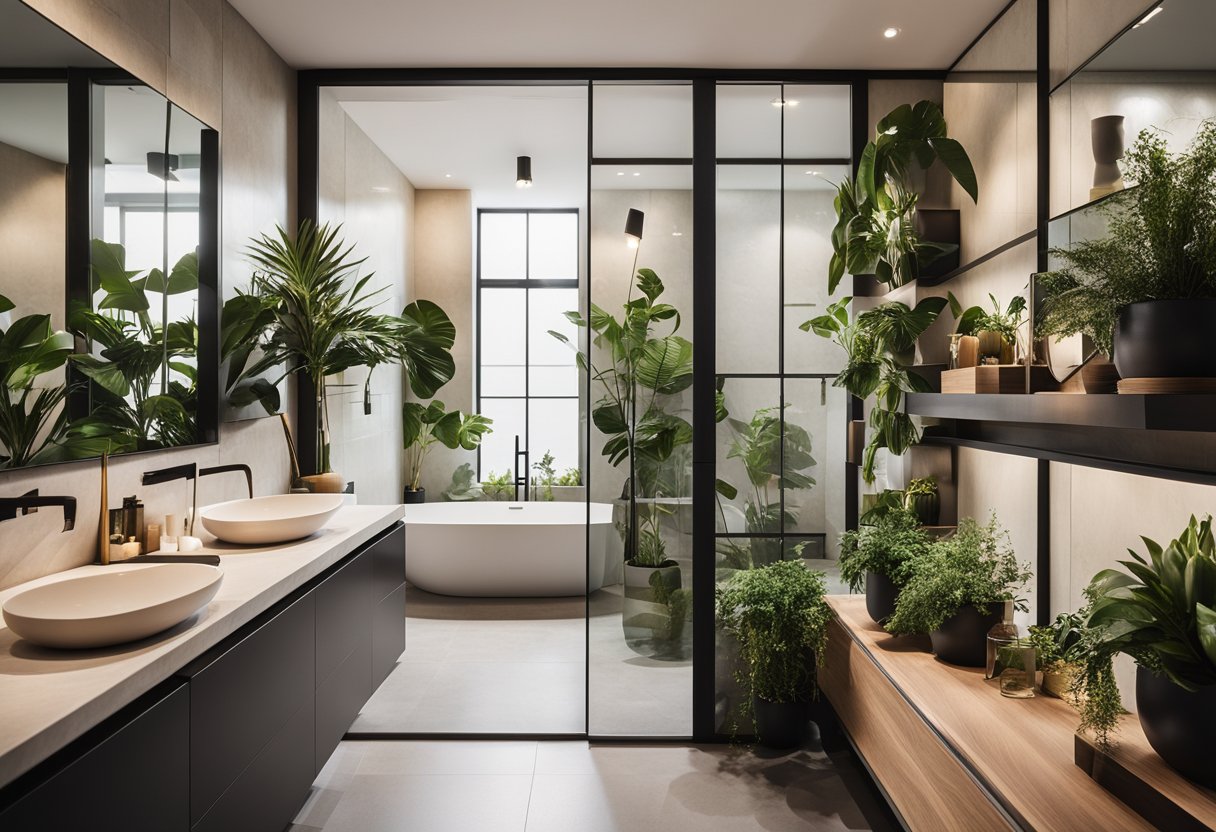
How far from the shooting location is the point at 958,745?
1743mm

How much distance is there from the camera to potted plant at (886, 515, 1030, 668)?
2.21 meters

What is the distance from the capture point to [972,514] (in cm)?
291

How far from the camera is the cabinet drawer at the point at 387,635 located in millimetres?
2828

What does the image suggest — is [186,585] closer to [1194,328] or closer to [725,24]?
[1194,328]

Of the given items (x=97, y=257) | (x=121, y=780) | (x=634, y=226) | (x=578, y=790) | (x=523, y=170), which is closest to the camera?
(x=121, y=780)

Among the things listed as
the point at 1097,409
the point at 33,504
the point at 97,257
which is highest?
the point at 97,257

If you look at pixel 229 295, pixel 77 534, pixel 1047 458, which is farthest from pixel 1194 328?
pixel 229 295

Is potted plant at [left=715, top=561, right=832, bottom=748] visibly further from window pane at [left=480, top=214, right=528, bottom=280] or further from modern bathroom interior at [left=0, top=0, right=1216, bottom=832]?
window pane at [left=480, top=214, right=528, bottom=280]

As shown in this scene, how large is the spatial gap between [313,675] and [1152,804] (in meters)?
2.09

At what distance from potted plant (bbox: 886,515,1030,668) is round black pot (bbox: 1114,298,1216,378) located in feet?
2.90

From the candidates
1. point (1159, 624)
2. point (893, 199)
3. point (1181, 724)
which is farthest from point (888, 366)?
point (1181, 724)

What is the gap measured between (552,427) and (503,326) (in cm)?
105

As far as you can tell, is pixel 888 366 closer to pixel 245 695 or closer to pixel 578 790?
pixel 578 790

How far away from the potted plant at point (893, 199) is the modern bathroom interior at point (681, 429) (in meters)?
0.02
